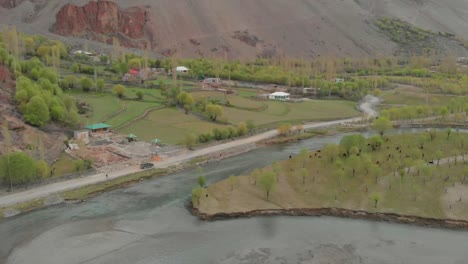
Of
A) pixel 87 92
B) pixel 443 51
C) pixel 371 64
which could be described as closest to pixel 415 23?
pixel 443 51

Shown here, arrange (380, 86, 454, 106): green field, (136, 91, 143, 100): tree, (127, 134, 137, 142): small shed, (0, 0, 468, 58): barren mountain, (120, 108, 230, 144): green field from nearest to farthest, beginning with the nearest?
(127, 134, 137, 142): small shed
(120, 108, 230, 144): green field
(136, 91, 143, 100): tree
(380, 86, 454, 106): green field
(0, 0, 468, 58): barren mountain

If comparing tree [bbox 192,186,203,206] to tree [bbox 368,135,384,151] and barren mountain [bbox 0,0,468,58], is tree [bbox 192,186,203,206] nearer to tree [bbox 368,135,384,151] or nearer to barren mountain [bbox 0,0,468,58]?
tree [bbox 368,135,384,151]

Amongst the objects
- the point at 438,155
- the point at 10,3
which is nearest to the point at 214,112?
the point at 438,155

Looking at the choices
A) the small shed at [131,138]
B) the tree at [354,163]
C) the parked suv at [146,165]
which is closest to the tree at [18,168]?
the parked suv at [146,165]

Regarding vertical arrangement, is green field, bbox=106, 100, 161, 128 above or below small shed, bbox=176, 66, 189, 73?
below

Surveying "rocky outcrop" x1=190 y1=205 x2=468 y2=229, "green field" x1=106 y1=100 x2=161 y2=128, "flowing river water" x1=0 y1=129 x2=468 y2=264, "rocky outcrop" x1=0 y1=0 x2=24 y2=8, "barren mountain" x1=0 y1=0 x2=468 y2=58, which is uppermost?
"rocky outcrop" x1=0 y1=0 x2=24 y2=8

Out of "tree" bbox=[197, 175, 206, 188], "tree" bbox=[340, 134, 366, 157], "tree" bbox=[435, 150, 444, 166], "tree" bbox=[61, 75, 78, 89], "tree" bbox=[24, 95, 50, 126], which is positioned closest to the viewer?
"tree" bbox=[197, 175, 206, 188]

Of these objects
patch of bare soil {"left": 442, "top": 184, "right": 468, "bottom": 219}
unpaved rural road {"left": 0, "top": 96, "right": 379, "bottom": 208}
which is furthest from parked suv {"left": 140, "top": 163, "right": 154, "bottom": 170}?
patch of bare soil {"left": 442, "top": 184, "right": 468, "bottom": 219}
